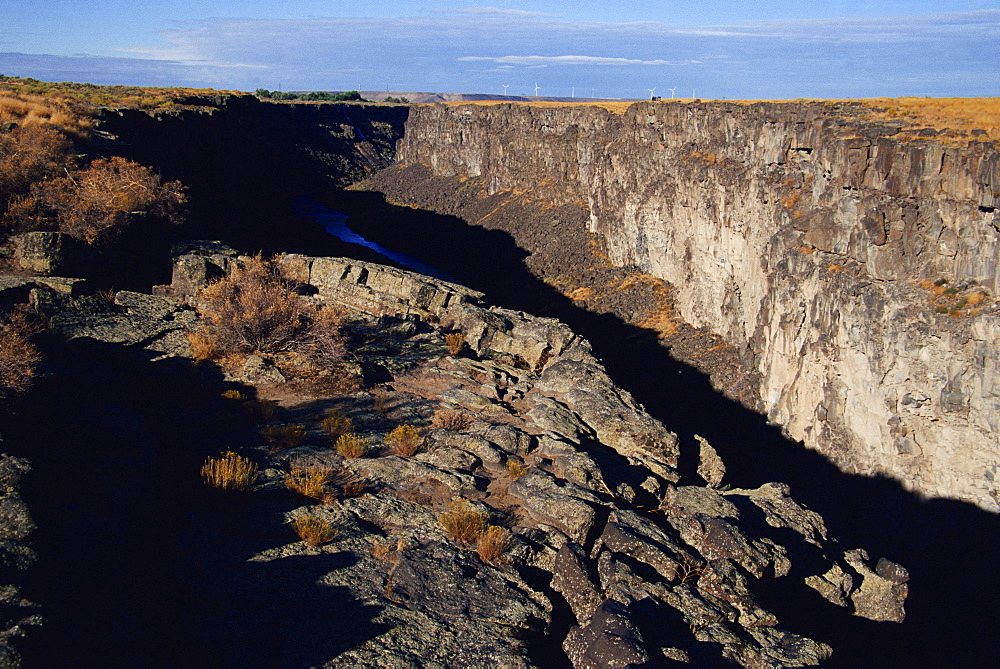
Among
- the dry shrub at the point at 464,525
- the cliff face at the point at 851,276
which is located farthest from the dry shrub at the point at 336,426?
the cliff face at the point at 851,276

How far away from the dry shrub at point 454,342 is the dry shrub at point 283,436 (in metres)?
6.50

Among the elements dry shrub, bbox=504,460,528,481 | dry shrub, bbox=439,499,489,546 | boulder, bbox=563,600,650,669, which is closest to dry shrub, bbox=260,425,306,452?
dry shrub, bbox=439,499,489,546

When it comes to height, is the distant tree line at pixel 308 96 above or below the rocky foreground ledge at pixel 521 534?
above

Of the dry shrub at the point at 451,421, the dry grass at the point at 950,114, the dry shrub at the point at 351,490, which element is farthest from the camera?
the dry grass at the point at 950,114

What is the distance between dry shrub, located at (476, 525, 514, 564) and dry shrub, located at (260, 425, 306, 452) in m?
4.67

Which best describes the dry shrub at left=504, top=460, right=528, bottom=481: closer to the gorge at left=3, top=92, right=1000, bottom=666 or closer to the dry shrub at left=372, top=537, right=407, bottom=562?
the dry shrub at left=372, top=537, right=407, bottom=562

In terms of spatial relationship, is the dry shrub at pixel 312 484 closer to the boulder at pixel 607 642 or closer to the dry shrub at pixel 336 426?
the dry shrub at pixel 336 426

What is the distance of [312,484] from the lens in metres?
11.6

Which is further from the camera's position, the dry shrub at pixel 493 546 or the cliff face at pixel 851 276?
the cliff face at pixel 851 276

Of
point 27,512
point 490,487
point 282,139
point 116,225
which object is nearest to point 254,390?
point 490,487

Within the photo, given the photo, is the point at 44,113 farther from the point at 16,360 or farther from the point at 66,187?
the point at 16,360

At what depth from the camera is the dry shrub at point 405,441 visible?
1361cm

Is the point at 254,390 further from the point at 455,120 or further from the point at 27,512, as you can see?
the point at 455,120

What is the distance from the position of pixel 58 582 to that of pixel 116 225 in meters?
16.5
